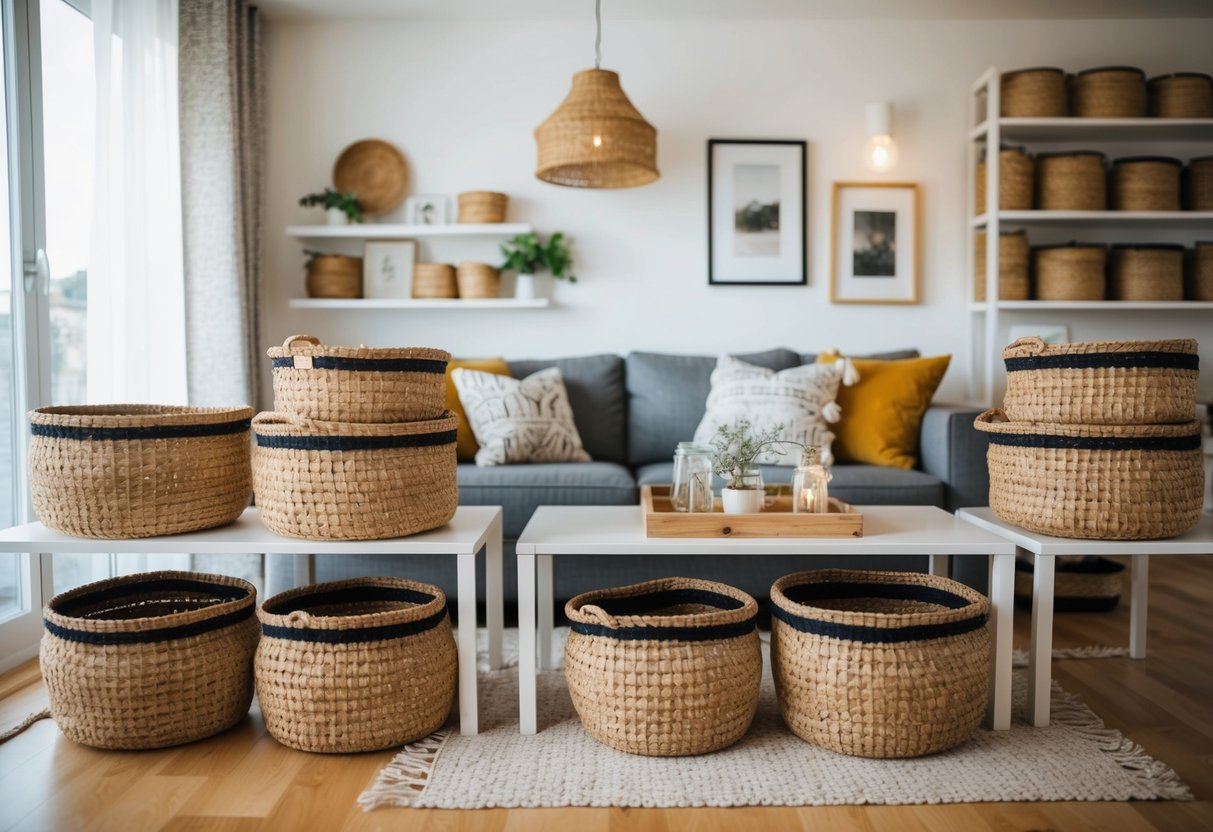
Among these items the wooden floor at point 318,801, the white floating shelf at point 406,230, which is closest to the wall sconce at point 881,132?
the white floating shelf at point 406,230

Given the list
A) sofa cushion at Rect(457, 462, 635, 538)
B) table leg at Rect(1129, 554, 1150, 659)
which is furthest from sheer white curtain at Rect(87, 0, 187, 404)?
table leg at Rect(1129, 554, 1150, 659)

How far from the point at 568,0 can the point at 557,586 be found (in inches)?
89.7

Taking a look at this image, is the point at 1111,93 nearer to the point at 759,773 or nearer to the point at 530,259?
the point at 530,259

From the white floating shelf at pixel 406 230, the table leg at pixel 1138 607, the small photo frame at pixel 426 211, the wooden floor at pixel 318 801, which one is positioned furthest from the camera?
Result: the small photo frame at pixel 426 211

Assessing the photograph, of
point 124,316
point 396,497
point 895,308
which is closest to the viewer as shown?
point 396,497

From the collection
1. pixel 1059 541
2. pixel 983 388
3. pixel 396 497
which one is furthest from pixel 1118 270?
pixel 396 497

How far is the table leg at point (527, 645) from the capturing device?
6.02 ft

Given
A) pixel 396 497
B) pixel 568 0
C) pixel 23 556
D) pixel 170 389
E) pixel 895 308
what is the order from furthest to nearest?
pixel 895 308 < pixel 568 0 < pixel 170 389 < pixel 23 556 < pixel 396 497

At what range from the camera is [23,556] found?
2467 mm

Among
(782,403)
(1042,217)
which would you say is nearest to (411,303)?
(782,403)

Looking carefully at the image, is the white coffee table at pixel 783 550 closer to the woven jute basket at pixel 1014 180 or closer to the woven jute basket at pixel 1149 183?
the woven jute basket at pixel 1014 180

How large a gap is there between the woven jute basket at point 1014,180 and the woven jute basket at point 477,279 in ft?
6.61

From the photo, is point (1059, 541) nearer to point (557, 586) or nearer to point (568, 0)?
point (557, 586)

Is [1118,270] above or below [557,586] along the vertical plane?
above
